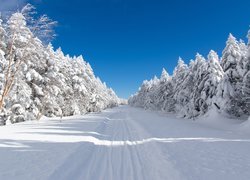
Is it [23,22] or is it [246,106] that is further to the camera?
[246,106]

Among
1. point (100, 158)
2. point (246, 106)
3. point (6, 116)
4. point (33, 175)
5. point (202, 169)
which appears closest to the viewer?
point (33, 175)

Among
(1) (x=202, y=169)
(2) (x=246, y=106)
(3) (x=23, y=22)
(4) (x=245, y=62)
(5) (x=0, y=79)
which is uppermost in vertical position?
(3) (x=23, y=22)

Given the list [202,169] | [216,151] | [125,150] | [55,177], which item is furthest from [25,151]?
[216,151]

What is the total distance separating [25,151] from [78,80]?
34.4 metres

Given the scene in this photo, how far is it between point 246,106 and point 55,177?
2179 centimetres

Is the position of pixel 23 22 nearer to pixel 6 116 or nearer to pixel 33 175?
pixel 6 116

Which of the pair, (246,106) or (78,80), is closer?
(246,106)

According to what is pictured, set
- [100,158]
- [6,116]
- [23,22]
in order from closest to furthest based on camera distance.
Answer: [100,158] → [23,22] → [6,116]

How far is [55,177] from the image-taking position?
6.40 meters

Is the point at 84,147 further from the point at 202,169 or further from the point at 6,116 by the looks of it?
the point at 6,116

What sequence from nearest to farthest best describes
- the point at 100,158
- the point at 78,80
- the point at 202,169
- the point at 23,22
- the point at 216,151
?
the point at 202,169 → the point at 100,158 → the point at 216,151 → the point at 23,22 → the point at 78,80

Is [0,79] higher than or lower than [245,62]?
lower

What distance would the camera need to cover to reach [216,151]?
406 inches

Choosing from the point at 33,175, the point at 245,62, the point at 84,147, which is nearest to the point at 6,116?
the point at 84,147
